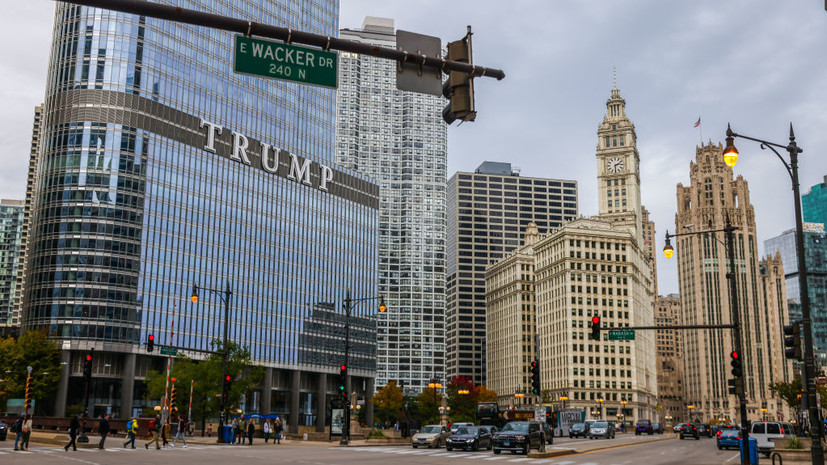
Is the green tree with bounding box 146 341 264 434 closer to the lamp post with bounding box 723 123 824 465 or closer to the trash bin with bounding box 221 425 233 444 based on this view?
A: the trash bin with bounding box 221 425 233 444

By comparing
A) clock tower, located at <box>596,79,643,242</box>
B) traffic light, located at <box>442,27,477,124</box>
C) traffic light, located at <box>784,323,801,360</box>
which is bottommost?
traffic light, located at <box>784,323,801,360</box>

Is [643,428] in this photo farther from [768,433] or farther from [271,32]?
[271,32]

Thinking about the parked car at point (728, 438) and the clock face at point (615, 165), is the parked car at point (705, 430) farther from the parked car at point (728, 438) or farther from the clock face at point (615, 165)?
the clock face at point (615, 165)

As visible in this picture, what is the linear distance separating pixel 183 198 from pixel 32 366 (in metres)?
34.0

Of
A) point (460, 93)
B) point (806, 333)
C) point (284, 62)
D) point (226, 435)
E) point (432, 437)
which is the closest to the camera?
point (284, 62)

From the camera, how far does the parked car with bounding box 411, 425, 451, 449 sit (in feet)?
170

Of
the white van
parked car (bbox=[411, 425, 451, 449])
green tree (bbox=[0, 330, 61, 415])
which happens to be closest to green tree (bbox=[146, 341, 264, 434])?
green tree (bbox=[0, 330, 61, 415])

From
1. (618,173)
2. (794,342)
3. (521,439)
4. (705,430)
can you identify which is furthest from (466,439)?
(618,173)

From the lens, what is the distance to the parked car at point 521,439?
40.7 meters

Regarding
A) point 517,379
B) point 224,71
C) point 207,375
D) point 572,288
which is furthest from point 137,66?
point 517,379

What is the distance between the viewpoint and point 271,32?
13328 millimetres

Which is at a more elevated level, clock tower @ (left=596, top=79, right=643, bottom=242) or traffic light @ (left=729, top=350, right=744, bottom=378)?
clock tower @ (left=596, top=79, right=643, bottom=242)

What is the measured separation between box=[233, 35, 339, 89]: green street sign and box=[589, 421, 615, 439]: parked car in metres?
70.3

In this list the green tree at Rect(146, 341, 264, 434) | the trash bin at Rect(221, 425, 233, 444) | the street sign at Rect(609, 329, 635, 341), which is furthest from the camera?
the green tree at Rect(146, 341, 264, 434)
